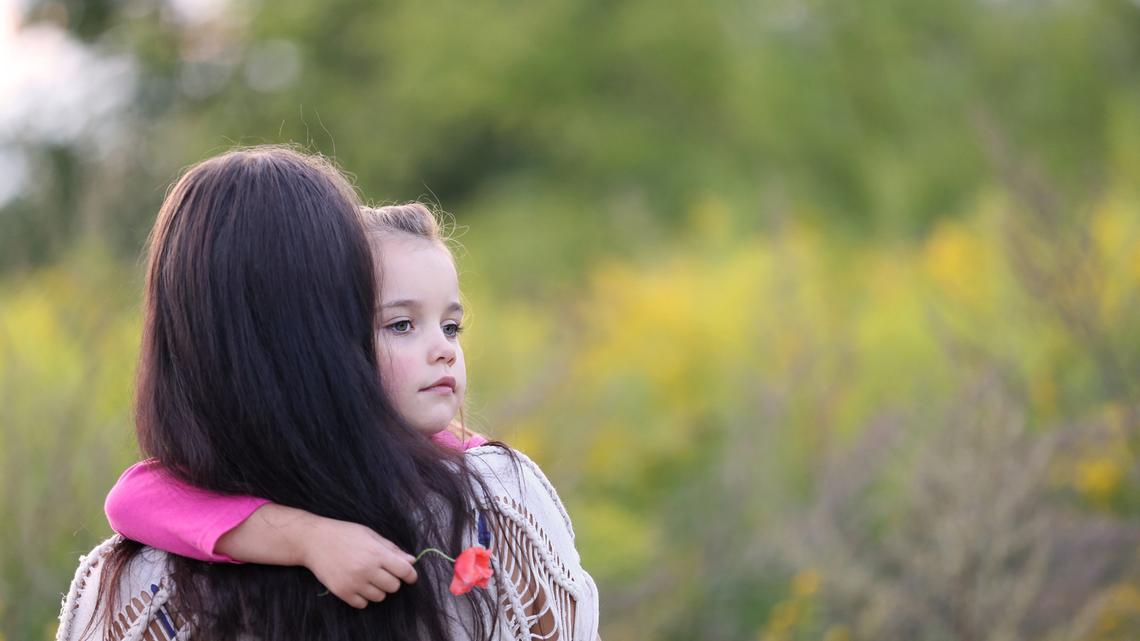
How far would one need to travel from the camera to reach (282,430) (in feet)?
5.70

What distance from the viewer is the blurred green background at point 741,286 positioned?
15.6 feet

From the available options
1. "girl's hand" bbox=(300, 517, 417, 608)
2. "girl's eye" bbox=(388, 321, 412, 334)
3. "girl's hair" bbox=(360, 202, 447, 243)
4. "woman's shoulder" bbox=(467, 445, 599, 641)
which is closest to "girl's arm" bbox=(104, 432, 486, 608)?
"girl's hand" bbox=(300, 517, 417, 608)

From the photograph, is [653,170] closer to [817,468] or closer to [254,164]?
[817,468]

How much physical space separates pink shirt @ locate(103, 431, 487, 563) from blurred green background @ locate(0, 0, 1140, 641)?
1.95 feet

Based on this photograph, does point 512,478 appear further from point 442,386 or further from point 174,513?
point 174,513

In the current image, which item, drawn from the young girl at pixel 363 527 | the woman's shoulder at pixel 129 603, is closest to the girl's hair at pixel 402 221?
the young girl at pixel 363 527

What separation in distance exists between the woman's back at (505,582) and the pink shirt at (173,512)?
0.18 feet

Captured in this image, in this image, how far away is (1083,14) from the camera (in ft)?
37.9

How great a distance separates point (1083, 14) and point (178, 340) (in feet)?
36.5

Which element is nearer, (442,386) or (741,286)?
(442,386)

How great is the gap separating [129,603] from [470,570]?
0.46m

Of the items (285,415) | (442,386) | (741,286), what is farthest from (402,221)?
(741,286)

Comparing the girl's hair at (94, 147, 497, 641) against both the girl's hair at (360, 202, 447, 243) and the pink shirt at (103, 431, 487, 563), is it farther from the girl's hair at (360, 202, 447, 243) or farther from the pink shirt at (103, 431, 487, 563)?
the girl's hair at (360, 202, 447, 243)

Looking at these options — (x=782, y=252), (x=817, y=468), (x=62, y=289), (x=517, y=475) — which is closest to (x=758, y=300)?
(x=782, y=252)
